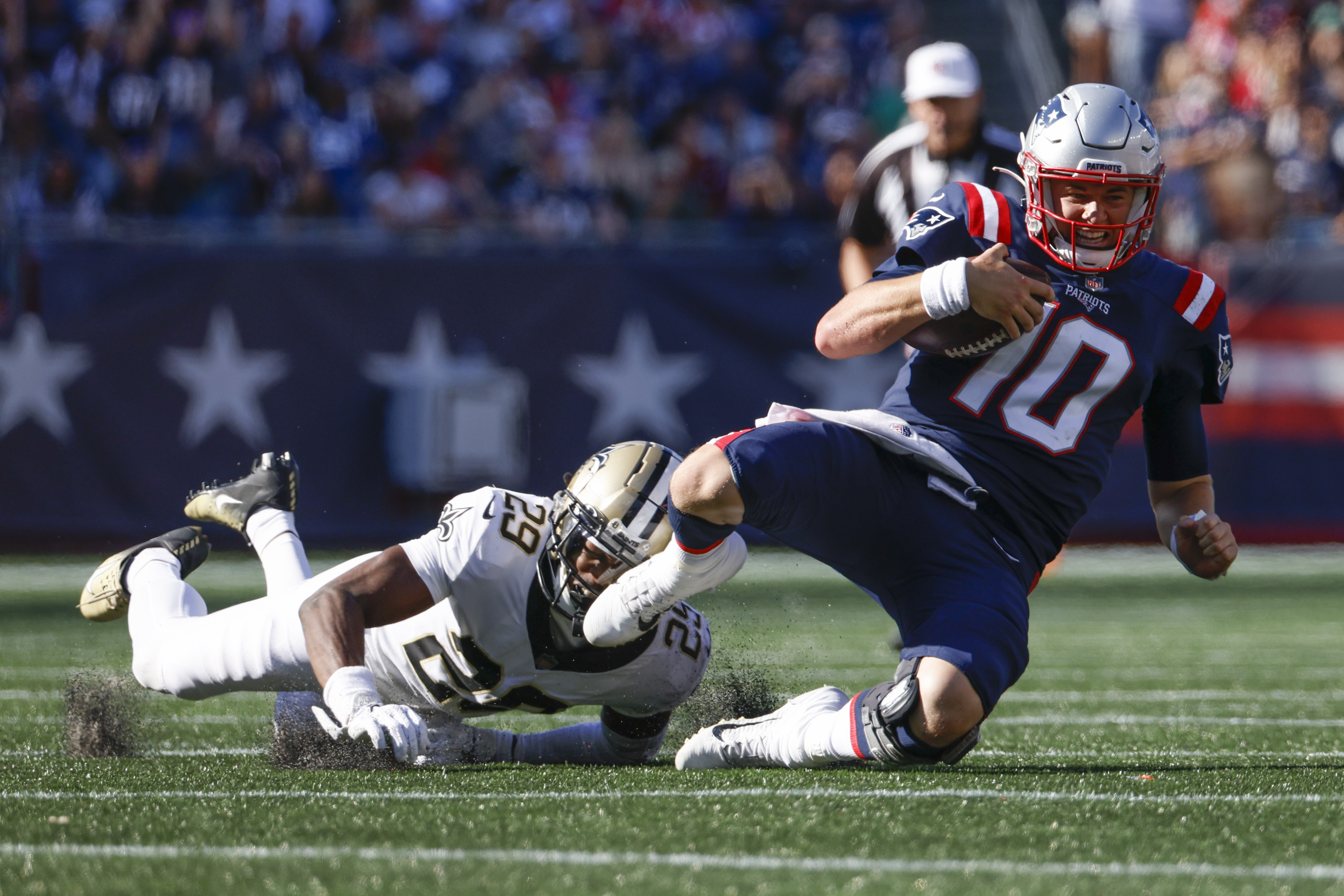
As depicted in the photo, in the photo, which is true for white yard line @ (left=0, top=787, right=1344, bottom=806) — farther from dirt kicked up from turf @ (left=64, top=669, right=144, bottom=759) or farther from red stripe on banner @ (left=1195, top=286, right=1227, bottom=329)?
red stripe on banner @ (left=1195, top=286, right=1227, bottom=329)

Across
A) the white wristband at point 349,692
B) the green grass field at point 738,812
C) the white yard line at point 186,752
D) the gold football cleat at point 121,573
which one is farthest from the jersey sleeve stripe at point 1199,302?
the gold football cleat at point 121,573

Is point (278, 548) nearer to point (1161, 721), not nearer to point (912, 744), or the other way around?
point (912, 744)

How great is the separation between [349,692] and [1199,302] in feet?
6.21

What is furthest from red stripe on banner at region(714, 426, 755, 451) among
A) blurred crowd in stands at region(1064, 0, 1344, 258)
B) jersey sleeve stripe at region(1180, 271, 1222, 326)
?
blurred crowd in stands at region(1064, 0, 1344, 258)

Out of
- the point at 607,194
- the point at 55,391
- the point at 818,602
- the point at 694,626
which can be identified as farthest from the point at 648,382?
the point at 694,626

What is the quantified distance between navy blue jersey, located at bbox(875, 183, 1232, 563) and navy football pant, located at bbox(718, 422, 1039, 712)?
0.40 ft

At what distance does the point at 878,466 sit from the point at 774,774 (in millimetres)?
630

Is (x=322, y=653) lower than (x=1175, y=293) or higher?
lower

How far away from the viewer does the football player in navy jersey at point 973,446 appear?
2928 mm

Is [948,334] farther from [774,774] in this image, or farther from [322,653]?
[322,653]

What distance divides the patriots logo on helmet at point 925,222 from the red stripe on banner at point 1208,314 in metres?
0.57

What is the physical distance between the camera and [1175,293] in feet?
10.9

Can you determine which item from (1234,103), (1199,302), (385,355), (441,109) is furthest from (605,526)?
(1234,103)

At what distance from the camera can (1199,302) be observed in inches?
131
